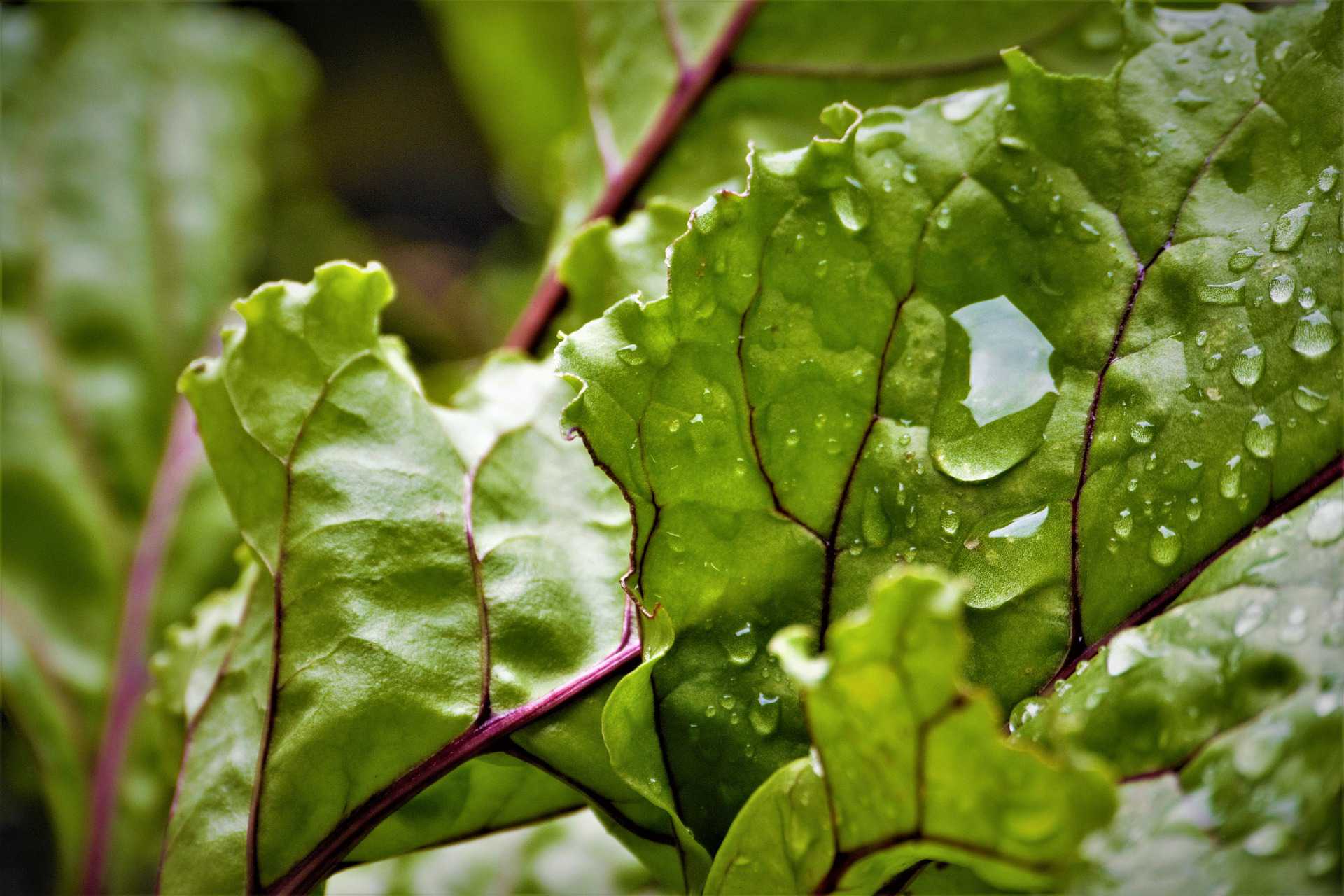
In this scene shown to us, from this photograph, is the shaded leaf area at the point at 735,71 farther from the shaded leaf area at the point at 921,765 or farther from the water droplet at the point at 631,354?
the shaded leaf area at the point at 921,765

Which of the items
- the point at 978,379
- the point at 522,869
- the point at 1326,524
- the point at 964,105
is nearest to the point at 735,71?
the point at 964,105

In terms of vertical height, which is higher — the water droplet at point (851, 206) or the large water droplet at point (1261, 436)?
the water droplet at point (851, 206)

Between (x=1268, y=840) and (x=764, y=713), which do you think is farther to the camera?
(x=764, y=713)

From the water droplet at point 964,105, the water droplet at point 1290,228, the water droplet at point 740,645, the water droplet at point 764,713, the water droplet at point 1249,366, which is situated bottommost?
the water droplet at point 764,713

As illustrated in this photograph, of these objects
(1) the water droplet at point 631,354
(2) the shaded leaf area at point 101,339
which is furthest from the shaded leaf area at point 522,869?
(1) the water droplet at point 631,354

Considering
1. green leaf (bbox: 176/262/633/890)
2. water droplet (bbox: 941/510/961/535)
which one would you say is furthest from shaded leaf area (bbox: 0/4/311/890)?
water droplet (bbox: 941/510/961/535)

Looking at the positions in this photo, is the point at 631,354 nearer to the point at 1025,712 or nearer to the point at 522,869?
the point at 1025,712
